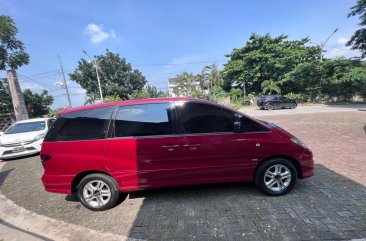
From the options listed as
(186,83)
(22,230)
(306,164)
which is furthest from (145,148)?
(186,83)

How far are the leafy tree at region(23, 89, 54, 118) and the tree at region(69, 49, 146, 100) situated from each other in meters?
15.6

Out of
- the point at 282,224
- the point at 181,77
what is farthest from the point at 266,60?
the point at 282,224

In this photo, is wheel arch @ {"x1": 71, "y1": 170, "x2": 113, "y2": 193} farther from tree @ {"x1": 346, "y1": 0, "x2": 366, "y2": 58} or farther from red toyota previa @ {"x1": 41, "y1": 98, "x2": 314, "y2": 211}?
tree @ {"x1": 346, "y1": 0, "x2": 366, "y2": 58}

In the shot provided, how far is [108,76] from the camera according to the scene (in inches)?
1869

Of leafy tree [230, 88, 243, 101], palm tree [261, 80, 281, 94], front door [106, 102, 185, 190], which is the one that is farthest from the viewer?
leafy tree [230, 88, 243, 101]

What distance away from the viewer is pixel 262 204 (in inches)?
146

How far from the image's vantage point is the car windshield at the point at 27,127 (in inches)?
362

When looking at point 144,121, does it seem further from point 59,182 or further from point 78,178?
point 59,182

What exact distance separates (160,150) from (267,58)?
34.8 metres

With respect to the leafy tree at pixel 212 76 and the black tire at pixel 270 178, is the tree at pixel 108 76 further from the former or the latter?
the black tire at pixel 270 178

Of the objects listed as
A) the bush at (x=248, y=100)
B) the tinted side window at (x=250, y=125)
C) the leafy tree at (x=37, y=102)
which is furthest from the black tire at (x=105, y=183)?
the bush at (x=248, y=100)

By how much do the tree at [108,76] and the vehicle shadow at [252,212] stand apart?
44084 millimetres

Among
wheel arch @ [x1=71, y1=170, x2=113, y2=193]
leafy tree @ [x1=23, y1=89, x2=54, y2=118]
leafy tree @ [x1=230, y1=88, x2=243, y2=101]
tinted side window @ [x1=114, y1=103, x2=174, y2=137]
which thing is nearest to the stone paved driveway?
wheel arch @ [x1=71, y1=170, x2=113, y2=193]

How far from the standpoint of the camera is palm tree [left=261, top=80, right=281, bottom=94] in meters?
33.2
